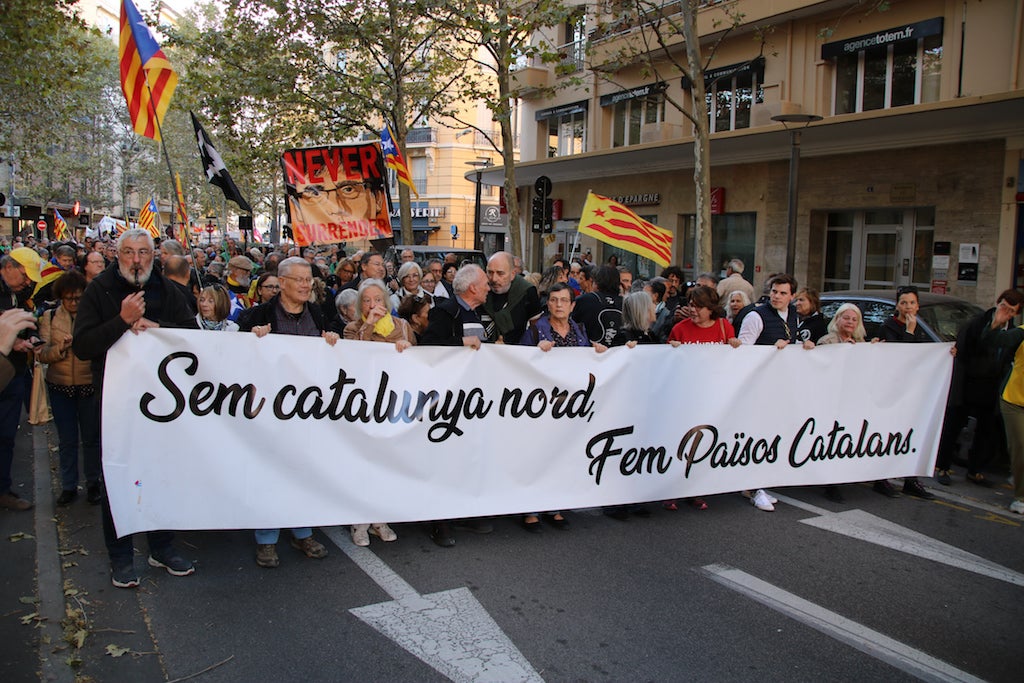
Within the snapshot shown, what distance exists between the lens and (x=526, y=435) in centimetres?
543

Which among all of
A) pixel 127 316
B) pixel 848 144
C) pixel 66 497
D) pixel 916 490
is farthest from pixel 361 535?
pixel 848 144

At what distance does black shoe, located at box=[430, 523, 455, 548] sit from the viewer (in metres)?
5.30

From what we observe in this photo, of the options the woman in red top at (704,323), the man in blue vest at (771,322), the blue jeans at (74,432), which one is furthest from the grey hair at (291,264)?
the man in blue vest at (771,322)

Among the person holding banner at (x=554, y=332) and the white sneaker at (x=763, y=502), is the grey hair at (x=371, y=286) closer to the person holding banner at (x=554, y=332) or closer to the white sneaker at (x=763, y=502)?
the person holding banner at (x=554, y=332)

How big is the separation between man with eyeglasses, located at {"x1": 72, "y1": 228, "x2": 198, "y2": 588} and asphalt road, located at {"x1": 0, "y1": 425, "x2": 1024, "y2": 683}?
0.14 m

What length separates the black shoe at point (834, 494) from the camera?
6.55 meters

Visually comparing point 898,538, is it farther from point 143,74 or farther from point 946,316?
point 143,74

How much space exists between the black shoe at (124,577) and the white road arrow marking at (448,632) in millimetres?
1260

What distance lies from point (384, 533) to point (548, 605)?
1397 millimetres

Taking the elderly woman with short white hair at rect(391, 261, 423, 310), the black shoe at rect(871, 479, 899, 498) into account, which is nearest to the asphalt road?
the black shoe at rect(871, 479, 899, 498)

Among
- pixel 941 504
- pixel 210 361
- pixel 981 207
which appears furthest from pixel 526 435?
pixel 981 207

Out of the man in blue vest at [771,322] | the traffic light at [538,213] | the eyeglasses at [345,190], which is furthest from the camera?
the traffic light at [538,213]

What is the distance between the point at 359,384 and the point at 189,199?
64177 millimetres

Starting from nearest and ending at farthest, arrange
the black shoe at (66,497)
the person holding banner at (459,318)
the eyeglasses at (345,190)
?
the person holding banner at (459,318)
the black shoe at (66,497)
the eyeglasses at (345,190)
